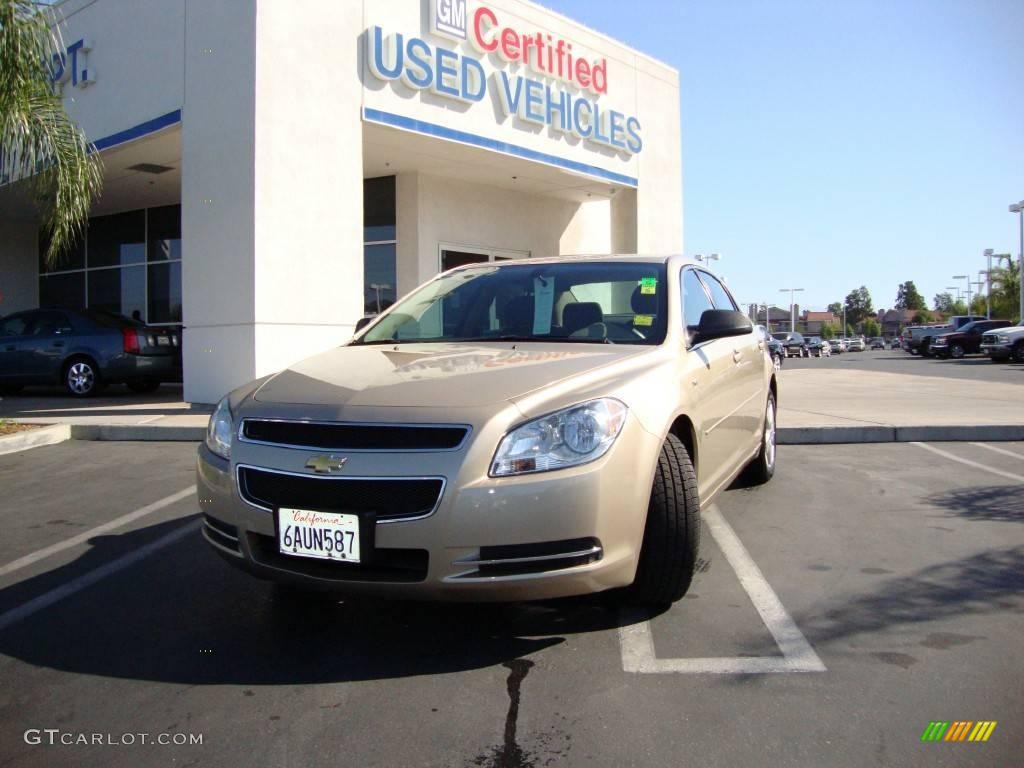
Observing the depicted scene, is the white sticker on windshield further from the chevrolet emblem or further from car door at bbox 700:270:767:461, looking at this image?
the chevrolet emblem

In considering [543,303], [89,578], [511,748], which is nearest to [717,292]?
[543,303]

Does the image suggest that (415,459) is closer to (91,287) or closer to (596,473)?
(596,473)

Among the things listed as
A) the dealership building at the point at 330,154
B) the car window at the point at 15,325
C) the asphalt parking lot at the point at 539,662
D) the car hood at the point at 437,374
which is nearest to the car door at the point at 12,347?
the car window at the point at 15,325

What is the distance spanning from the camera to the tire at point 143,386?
12729mm

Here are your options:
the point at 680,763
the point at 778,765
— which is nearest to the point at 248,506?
the point at 680,763

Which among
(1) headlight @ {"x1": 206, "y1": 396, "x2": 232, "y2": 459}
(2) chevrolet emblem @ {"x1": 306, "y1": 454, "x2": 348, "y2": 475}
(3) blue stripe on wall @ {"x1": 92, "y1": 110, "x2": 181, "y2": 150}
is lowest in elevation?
(2) chevrolet emblem @ {"x1": 306, "y1": 454, "x2": 348, "y2": 475}

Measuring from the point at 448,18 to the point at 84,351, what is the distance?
7.48 meters

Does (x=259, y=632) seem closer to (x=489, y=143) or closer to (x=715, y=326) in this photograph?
(x=715, y=326)

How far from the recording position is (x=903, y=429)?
802cm

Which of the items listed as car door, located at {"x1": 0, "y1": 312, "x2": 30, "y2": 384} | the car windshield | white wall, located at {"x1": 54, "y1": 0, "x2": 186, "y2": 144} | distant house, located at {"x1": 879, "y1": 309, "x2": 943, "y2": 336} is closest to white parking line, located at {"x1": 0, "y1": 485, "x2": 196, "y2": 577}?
the car windshield

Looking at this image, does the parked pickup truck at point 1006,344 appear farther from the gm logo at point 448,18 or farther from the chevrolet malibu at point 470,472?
the chevrolet malibu at point 470,472

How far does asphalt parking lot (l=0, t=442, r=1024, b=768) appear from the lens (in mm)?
2346

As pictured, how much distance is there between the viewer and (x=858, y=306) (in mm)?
139375

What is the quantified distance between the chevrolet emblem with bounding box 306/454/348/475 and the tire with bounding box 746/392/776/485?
3.77m
